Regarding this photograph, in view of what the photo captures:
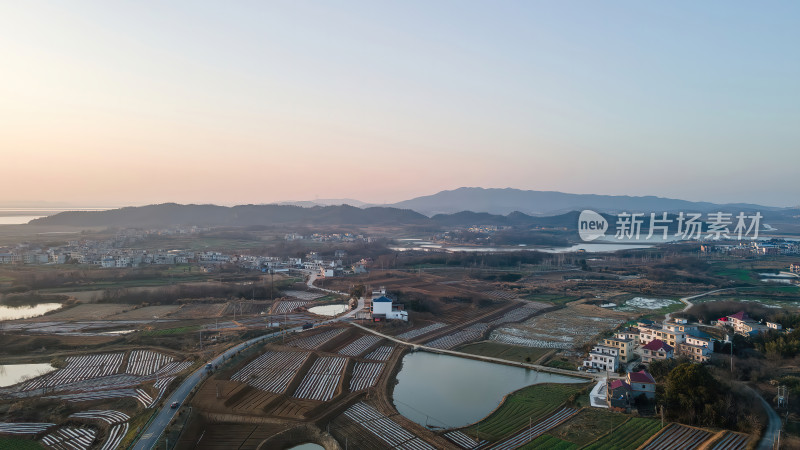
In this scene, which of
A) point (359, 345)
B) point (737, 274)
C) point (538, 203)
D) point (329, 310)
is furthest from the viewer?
point (538, 203)

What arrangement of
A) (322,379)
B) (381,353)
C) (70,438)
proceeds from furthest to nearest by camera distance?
1. (381,353)
2. (322,379)
3. (70,438)

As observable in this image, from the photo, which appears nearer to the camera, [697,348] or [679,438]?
[679,438]

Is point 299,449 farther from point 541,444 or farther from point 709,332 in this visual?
point 709,332

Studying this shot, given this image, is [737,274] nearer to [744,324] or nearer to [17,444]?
[744,324]

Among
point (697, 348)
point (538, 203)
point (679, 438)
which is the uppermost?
point (538, 203)

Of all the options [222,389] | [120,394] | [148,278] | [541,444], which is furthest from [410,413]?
[148,278]

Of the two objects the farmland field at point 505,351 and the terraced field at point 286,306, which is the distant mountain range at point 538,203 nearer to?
the terraced field at point 286,306

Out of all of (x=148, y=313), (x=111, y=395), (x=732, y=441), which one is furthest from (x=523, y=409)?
(x=148, y=313)

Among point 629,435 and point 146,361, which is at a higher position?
point 629,435
